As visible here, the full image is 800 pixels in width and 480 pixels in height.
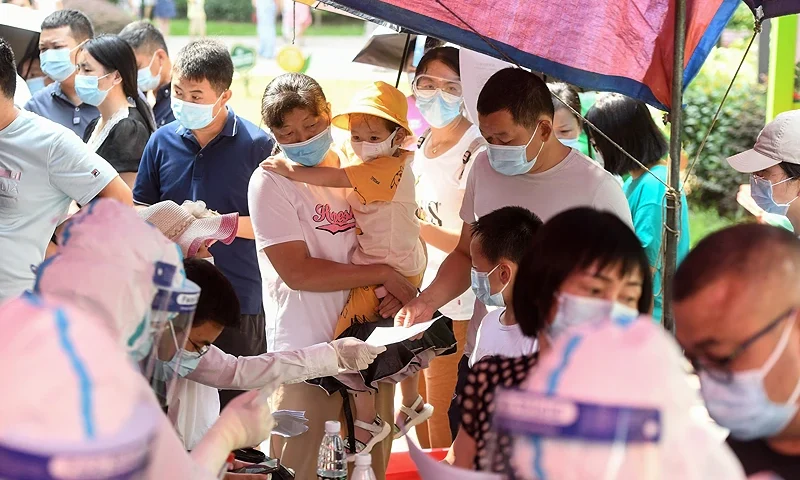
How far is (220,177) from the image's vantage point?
396 cm

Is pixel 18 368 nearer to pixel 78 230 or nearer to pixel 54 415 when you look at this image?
pixel 54 415

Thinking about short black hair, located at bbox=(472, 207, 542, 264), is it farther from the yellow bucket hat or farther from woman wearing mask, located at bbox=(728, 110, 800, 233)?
woman wearing mask, located at bbox=(728, 110, 800, 233)

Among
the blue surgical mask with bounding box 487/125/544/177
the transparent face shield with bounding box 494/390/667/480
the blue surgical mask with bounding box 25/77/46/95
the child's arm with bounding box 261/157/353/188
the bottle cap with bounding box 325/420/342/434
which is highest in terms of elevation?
the transparent face shield with bounding box 494/390/667/480

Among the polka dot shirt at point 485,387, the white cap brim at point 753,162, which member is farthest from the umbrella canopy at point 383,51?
the polka dot shirt at point 485,387

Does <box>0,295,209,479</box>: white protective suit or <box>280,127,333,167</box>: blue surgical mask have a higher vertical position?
<box>0,295,209,479</box>: white protective suit

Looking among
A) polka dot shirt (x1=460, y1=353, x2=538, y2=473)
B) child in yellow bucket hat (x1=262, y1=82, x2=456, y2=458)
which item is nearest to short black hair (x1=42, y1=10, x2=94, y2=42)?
child in yellow bucket hat (x1=262, y1=82, x2=456, y2=458)

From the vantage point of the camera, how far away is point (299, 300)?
11.0ft

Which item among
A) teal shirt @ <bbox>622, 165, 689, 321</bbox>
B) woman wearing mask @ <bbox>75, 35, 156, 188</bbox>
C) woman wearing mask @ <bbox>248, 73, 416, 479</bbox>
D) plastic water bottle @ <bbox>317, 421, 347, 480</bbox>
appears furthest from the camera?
woman wearing mask @ <bbox>75, 35, 156, 188</bbox>

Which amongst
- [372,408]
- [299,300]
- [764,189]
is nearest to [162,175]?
[299,300]

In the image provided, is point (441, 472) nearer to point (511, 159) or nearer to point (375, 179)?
point (511, 159)

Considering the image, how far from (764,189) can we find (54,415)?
10.3ft

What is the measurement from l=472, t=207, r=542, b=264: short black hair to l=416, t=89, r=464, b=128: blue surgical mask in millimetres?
1424

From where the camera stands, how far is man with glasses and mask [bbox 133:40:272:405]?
395 centimetres

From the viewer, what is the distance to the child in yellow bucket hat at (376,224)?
10.8 ft
